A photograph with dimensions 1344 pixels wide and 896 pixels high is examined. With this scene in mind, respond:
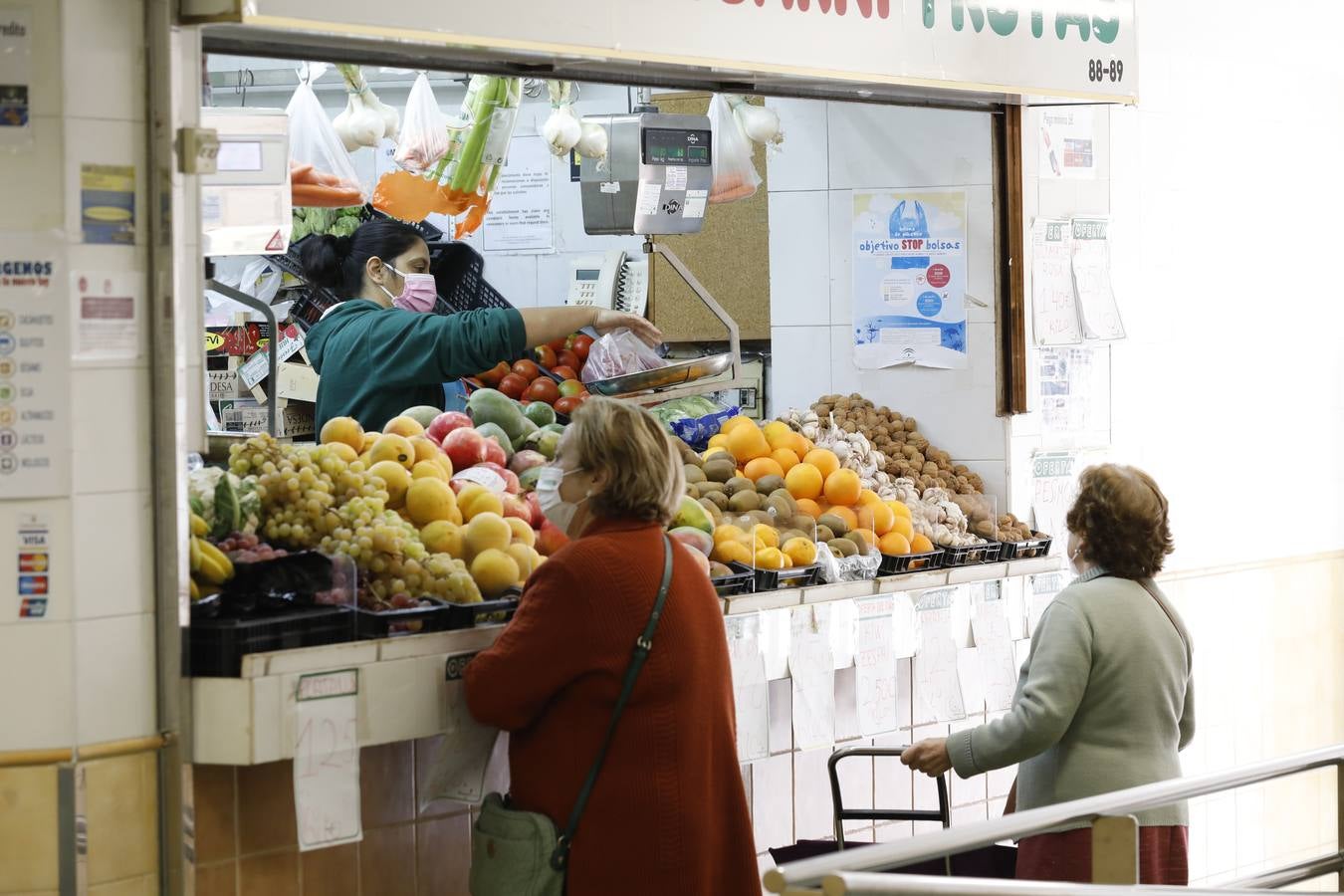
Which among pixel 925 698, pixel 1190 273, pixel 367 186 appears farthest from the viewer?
pixel 367 186

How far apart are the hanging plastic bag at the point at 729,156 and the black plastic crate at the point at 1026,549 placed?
1.31m

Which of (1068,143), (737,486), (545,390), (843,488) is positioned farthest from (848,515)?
(1068,143)

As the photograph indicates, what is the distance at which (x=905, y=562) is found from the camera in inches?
173

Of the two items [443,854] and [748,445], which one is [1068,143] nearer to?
[748,445]

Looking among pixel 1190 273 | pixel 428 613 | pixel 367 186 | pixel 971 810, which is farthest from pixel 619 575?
pixel 367 186

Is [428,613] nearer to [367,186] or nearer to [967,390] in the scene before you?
[967,390]

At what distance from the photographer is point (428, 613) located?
3316 millimetres

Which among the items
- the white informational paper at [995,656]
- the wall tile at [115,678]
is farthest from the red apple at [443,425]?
the white informational paper at [995,656]

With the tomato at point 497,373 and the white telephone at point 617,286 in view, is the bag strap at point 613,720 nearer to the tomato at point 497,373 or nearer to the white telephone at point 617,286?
the tomato at point 497,373

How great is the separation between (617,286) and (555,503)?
3229 mm

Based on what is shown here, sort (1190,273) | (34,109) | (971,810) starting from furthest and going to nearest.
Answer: (1190,273)
(971,810)
(34,109)

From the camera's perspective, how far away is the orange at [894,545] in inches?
173

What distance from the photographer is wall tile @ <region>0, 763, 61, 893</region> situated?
299cm

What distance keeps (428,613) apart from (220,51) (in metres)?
1.20
